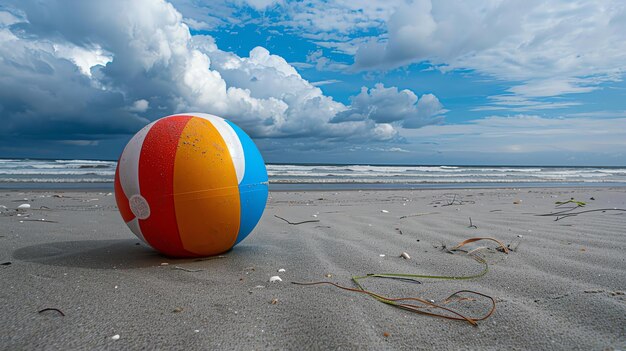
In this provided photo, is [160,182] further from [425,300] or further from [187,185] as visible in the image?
[425,300]

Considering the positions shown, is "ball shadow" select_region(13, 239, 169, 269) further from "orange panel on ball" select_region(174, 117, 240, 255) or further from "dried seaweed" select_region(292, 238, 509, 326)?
"dried seaweed" select_region(292, 238, 509, 326)

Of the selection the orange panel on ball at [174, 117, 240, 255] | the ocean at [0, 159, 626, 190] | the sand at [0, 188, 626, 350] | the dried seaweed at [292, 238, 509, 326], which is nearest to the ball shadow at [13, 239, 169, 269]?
the sand at [0, 188, 626, 350]

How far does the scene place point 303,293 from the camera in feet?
9.16

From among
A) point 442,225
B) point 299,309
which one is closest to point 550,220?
point 442,225

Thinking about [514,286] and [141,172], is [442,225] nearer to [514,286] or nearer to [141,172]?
[514,286]

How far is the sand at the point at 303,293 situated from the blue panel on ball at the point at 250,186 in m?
0.39

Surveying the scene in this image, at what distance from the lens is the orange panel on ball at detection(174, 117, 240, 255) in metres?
3.42

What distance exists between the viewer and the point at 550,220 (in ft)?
20.2

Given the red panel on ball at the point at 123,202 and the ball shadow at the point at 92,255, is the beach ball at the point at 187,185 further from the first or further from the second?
the ball shadow at the point at 92,255

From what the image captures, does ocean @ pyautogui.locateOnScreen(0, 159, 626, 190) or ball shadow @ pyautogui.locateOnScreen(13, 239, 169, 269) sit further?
ocean @ pyautogui.locateOnScreen(0, 159, 626, 190)

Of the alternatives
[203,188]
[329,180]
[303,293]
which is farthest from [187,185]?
[329,180]

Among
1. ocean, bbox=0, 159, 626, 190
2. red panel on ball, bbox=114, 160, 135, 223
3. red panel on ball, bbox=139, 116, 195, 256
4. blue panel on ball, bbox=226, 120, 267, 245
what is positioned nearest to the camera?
red panel on ball, bbox=139, 116, 195, 256

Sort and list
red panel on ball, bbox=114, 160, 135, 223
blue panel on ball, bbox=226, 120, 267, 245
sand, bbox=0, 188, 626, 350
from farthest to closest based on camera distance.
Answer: blue panel on ball, bbox=226, 120, 267, 245 < red panel on ball, bbox=114, 160, 135, 223 < sand, bbox=0, 188, 626, 350

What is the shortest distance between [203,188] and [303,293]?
1.31m
